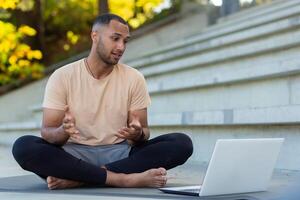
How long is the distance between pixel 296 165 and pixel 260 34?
78.9 inches

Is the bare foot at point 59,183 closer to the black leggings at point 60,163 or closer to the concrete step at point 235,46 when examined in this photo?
the black leggings at point 60,163

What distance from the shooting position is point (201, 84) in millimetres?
4648

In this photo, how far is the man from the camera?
8.86 ft

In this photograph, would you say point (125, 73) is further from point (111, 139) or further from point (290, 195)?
point (290, 195)

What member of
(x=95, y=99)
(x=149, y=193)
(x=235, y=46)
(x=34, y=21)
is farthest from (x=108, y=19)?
(x=34, y=21)

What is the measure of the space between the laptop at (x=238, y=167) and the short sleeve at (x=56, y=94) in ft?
2.15

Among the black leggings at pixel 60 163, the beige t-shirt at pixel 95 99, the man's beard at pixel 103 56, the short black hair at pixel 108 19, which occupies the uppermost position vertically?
the short black hair at pixel 108 19

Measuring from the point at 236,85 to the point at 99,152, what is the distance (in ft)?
5.57

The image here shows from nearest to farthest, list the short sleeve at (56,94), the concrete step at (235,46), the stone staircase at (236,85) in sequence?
1. the short sleeve at (56,94)
2. the stone staircase at (236,85)
3. the concrete step at (235,46)

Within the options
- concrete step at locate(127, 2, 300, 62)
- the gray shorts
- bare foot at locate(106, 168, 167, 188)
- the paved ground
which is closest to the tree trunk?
concrete step at locate(127, 2, 300, 62)

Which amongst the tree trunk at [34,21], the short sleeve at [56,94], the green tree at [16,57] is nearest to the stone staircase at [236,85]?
the green tree at [16,57]

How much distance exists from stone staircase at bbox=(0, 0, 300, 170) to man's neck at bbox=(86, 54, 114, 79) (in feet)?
3.57

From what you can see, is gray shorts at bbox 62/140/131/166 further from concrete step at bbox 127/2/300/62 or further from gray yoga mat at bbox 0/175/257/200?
Result: concrete step at bbox 127/2/300/62

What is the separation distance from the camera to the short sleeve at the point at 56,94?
2844 millimetres
